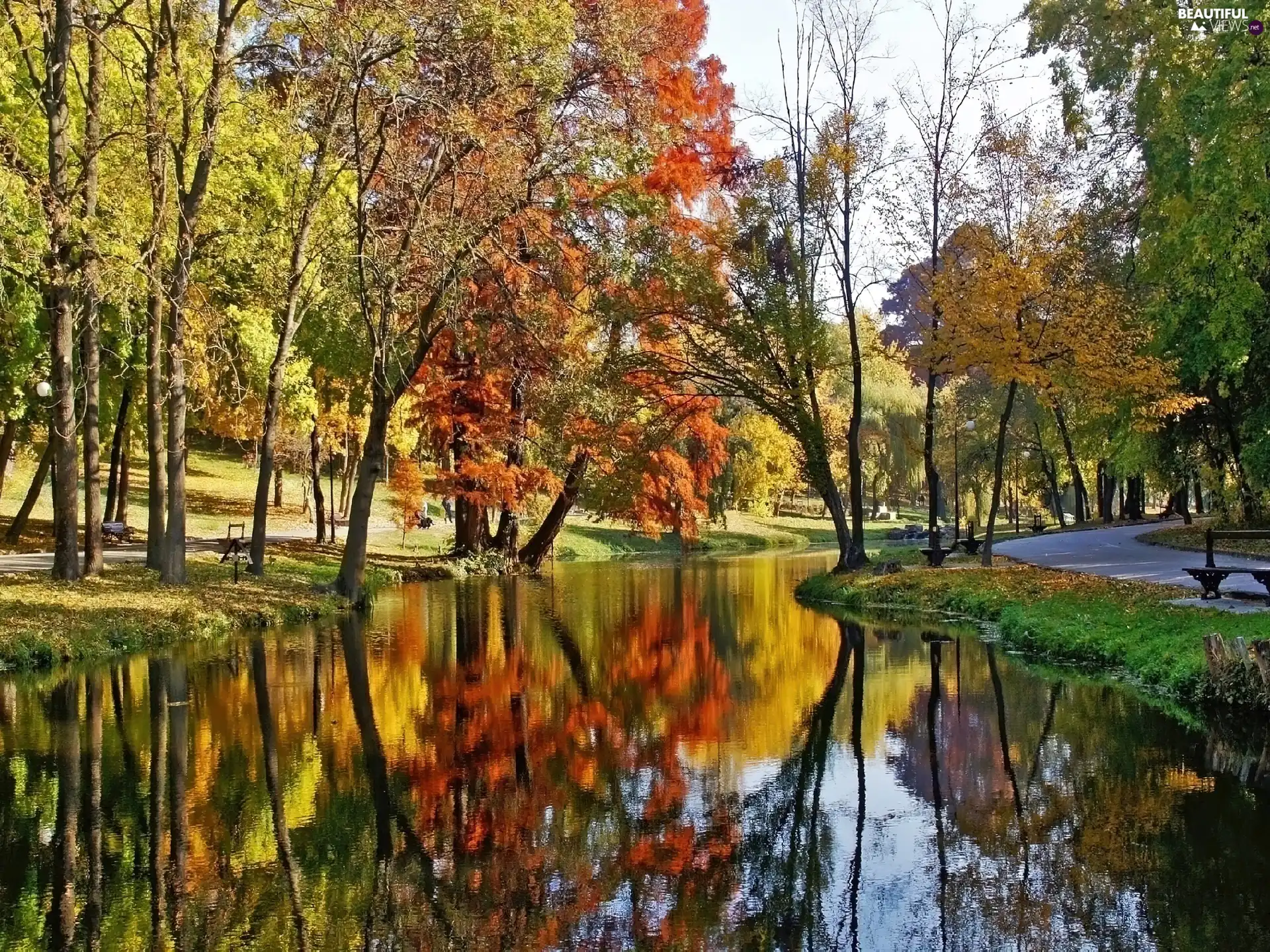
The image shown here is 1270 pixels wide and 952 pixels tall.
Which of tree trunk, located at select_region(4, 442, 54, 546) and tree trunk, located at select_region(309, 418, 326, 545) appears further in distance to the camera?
tree trunk, located at select_region(309, 418, 326, 545)

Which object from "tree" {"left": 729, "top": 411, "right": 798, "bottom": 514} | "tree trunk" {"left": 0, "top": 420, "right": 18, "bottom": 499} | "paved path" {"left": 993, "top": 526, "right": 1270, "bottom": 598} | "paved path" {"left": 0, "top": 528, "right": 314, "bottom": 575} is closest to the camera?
"paved path" {"left": 993, "top": 526, "right": 1270, "bottom": 598}

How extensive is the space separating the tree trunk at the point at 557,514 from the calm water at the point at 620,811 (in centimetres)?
1726

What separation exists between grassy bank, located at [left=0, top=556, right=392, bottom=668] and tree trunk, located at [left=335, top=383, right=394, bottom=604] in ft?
1.94

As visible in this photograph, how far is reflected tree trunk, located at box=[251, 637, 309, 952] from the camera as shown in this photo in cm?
605

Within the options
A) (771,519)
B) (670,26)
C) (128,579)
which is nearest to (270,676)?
(128,579)

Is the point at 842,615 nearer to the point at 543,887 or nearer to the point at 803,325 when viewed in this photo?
the point at 803,325

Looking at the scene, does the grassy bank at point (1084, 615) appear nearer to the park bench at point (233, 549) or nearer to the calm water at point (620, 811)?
the calm water at point (620, 811)

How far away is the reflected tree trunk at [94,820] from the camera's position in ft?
19.3

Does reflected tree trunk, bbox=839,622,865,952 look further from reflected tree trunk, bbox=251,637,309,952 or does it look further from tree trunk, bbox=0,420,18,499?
tree trunk, bbox=0,420,18,499

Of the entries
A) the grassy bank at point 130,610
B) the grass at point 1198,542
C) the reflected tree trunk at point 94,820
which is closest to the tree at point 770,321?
the grass at point 1198,542

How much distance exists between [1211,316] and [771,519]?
4467 cm

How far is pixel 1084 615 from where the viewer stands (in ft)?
50.5

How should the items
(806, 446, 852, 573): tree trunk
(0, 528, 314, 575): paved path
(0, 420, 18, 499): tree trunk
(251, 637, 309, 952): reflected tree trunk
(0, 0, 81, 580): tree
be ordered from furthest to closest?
1. (0, 420, 18, 499): tree trunk
2. (806, 446, 852, 573): tree trunk
3. (0, 528, 314, 575): paved path
4. (0, 0, 81, 580): tree
5. (251, 637, 309, 952): reflected tree trunk

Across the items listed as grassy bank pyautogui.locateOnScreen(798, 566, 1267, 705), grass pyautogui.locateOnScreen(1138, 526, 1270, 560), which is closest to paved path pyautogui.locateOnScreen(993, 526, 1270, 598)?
grass pyautogui.locateOnScreen(1138, 526, 1270, 560)
